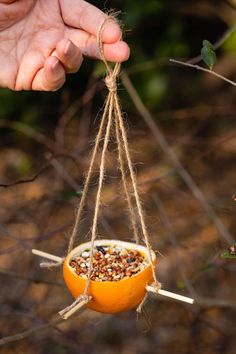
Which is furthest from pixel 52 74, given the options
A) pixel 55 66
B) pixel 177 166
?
pixel 177 166

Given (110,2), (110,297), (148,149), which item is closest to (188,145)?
(148,149)

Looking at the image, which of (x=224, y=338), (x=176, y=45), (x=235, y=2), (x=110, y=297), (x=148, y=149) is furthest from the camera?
(x=148, y=149)

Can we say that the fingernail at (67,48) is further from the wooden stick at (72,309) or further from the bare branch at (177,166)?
the bare branch at (177,166)

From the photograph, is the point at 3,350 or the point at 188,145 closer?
the point at 3,350

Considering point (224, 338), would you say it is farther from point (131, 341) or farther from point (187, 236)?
point (187, 236)

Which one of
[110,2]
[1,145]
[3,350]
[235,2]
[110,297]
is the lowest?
[3,350]

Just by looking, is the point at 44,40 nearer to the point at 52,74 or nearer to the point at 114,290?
the point at 52,74

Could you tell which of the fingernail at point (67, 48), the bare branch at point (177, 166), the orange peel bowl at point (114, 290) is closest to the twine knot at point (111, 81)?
the fingernail at point (67, 48)
